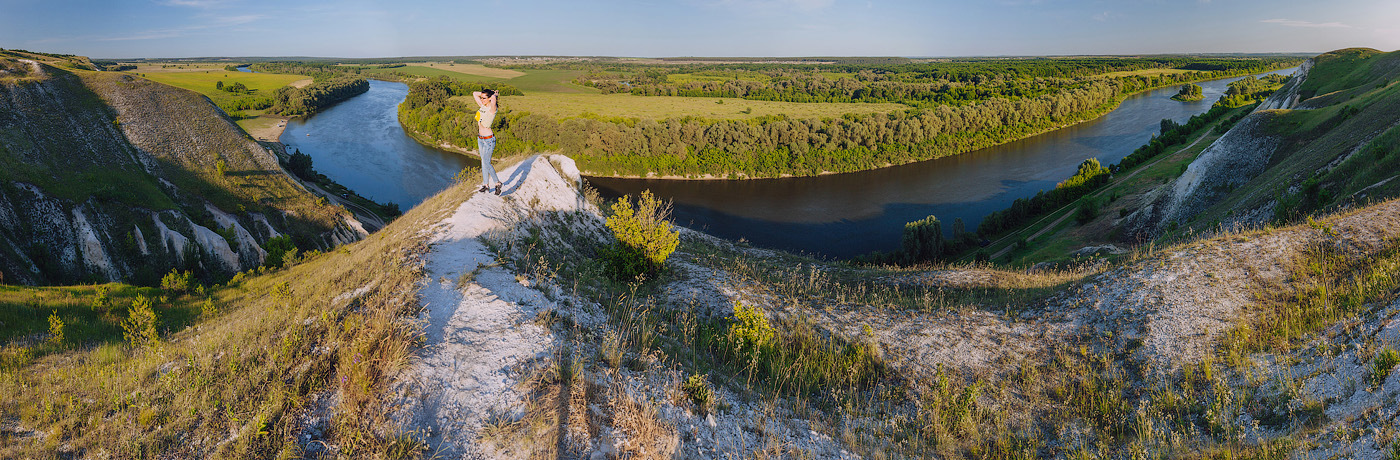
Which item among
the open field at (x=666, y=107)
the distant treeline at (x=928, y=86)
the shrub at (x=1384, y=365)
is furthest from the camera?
the distant treeline at (x=928, y=86)

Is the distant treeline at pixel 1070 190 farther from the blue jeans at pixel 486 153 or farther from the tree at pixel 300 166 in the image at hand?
the tree at pixel 300 166

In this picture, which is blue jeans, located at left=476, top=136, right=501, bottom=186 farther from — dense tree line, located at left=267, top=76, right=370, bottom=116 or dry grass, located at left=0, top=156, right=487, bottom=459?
dense tree line, located at left=267, top=76, right=370, bottom=116

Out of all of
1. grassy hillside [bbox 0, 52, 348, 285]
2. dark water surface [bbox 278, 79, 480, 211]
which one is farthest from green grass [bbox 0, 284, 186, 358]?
dark water surface [bbox 278, 79, 480, 211]

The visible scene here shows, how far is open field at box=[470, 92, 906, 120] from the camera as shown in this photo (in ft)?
282

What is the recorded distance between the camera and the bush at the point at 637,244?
30.5 ft

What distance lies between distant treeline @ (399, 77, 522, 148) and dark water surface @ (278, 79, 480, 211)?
2553 millimetres

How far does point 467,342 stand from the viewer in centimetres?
546

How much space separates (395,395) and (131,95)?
40.2 m

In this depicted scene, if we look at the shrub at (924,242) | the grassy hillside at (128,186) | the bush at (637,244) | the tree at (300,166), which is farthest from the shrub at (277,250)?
the shrub at (924,242)

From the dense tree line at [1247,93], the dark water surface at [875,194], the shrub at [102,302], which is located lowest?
the dark water surface at [875,194]

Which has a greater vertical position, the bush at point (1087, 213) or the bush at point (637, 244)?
the bush at point (637, 244)

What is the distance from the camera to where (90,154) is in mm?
23922

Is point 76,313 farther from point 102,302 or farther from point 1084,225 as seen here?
point 1084,225

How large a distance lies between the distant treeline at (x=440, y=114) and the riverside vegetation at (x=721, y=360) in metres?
75.0
